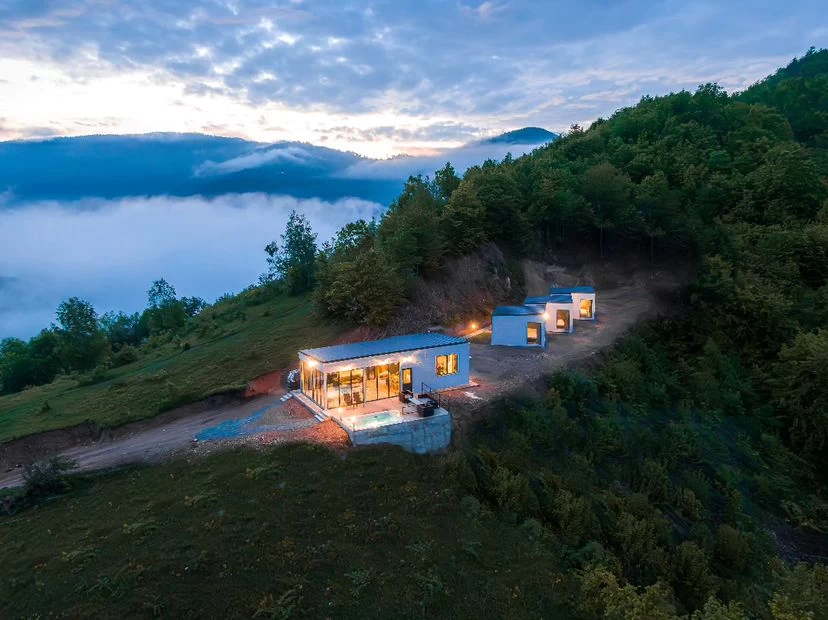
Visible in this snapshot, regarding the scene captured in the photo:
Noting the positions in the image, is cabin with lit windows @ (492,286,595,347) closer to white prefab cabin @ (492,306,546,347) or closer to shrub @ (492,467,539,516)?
white prefab cabin @ (492,306,546,347)

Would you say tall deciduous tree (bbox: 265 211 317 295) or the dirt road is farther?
tall deciduous tree (bbox: 265 211 317 295)

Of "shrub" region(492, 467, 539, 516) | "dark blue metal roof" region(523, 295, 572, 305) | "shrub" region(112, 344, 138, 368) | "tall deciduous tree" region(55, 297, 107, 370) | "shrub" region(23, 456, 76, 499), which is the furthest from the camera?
"tall deciduous tree" region(55, 297, 107, 370)

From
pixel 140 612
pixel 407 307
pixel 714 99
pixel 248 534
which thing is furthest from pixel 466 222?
pixel 714 99

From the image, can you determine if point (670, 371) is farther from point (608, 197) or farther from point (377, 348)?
point (608, 197)

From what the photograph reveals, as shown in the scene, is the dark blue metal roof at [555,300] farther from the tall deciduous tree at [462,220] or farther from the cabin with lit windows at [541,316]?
the tall deciduous tree at [462,220]

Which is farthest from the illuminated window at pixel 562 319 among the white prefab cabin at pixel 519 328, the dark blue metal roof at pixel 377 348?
the dark blue metal roof at pixel 377 348

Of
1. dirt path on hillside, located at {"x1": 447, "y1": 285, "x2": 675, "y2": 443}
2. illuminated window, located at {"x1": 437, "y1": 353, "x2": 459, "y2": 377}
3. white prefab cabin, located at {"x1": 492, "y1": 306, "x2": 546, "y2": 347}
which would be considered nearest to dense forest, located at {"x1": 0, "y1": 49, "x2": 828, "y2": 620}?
dirt path on hillside, located at {"x1": 447, "y1": 285, "x2": 675, "y2": 443}

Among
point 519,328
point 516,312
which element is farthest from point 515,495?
point 516,312
